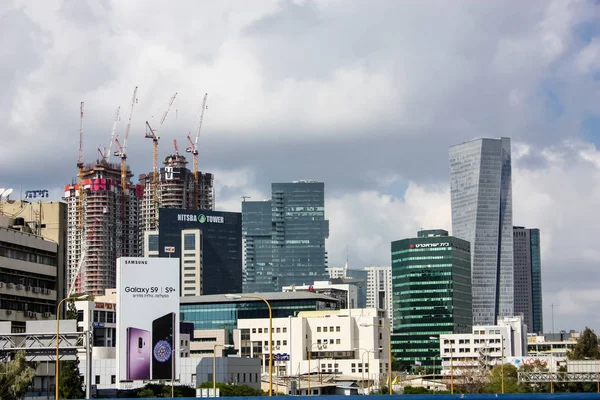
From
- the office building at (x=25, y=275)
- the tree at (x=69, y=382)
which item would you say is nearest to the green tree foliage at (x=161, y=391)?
the tree at (x=69, y=382)

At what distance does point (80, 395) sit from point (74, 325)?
25.9 metres

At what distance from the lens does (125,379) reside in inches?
6201

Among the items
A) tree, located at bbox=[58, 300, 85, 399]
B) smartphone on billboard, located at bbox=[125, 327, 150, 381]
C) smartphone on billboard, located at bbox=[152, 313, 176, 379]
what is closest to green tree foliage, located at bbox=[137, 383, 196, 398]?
smartphone on billboard, located at bbox=[125, 327, 150, 381]

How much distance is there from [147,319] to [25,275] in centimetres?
2308

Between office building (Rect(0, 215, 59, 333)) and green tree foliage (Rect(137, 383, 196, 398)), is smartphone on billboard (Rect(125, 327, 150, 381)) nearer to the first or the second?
green tree foliage (Rect(137, 383, 196, 398))

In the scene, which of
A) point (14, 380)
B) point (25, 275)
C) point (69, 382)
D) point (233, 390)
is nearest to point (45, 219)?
point (25, 275)

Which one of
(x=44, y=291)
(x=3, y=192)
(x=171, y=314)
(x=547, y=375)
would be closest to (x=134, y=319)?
(x=171, y=314)

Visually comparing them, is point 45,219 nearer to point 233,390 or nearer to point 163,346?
point 163,346

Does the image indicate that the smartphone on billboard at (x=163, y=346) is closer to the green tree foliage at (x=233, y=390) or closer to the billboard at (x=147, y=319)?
the billboard at (x=147, y=319)

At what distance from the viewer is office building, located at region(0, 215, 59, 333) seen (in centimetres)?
14100

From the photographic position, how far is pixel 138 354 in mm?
158750

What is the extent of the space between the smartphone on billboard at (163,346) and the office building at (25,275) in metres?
15.8

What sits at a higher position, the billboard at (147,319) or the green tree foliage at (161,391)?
the billboard at (147,319)

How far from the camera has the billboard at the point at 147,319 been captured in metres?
158
